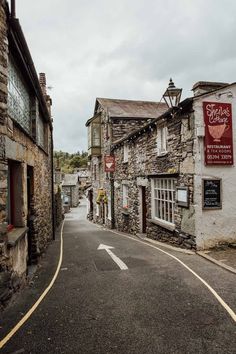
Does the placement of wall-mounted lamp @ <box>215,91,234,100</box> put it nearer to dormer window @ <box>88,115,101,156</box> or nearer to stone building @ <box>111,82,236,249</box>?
stone building @ <box>111,82,236,249</box>

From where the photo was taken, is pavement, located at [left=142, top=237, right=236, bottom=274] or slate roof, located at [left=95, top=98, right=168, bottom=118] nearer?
pavement, located at [left=142, top=237, right=236, bottom=274]

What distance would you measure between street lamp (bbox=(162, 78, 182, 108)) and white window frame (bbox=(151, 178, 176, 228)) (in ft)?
9.48

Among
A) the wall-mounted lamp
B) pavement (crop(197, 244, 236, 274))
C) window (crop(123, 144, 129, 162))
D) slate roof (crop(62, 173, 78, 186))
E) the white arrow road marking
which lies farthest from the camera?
slate roof (crop(62, 173, 78, 186))

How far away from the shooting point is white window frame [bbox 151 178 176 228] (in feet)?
35.7

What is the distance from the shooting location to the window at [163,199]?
11.0 metres

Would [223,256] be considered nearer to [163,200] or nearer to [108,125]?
[163,200]

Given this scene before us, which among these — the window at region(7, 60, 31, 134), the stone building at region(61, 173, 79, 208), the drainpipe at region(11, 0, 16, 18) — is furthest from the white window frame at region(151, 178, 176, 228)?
the stone building at region(61, 173, 79, 208)

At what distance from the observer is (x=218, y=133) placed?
897cm

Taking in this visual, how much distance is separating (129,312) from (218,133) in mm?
6311

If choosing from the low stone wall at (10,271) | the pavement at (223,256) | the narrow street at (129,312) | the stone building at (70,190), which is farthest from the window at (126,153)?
the stone building at (70,190)

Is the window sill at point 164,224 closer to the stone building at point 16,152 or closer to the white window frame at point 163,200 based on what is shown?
the white window frame at point 163,200

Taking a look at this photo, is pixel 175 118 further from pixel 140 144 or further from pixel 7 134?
pixel 7 134

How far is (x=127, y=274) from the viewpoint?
692cm

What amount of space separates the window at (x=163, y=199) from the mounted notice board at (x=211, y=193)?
1.92m
